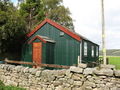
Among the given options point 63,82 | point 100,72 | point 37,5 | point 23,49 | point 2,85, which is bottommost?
point 2,85

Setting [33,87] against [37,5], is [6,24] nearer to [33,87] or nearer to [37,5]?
[33,87]

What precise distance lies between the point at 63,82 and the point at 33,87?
182 cm

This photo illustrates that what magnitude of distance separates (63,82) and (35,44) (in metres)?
7.24

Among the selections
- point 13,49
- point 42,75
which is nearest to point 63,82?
point 42,75

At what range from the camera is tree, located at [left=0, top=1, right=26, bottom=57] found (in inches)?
502

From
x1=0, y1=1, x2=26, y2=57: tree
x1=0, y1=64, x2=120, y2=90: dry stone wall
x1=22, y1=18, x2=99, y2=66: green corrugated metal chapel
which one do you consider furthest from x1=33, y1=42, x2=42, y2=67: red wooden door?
x1=0, y1=64, x2=120, y2=90: dry stone wall

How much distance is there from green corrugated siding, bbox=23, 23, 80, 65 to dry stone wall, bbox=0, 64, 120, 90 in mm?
4295

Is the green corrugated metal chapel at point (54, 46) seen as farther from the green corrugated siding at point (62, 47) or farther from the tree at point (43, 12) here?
the tree at point (43, 12)

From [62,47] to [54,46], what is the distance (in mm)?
816

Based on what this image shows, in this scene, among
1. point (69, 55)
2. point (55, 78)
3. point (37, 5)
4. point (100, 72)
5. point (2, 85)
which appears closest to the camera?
point (100, 72)

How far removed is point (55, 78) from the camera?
263 inches

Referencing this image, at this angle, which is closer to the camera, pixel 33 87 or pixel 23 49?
pixel 33 87

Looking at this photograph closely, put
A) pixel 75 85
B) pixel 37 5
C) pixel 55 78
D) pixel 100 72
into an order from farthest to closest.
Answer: pixel 37 5 → pixel 55 78 → pixel 75 85 → pixel 100 72

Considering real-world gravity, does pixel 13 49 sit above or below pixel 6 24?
below
